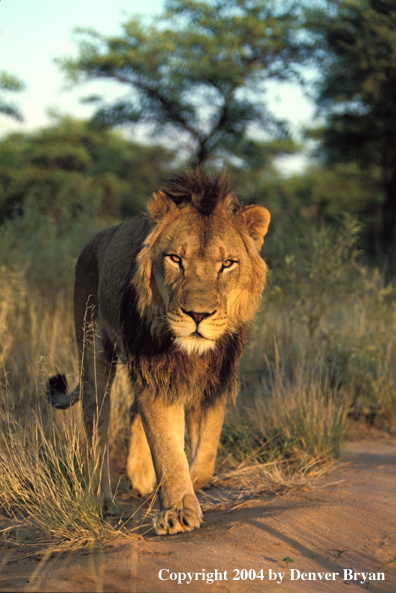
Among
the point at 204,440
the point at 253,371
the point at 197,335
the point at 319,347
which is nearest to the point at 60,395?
the point at 204,440

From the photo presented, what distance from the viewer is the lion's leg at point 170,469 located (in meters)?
3.06

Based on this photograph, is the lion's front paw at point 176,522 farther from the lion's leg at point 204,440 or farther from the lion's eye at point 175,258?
the lion's eye at point 175,258

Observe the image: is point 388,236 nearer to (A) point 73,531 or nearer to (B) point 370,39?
(B) point 370,39

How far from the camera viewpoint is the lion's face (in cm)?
298

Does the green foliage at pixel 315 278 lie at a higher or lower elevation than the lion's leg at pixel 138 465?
higher

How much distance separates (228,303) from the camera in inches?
126

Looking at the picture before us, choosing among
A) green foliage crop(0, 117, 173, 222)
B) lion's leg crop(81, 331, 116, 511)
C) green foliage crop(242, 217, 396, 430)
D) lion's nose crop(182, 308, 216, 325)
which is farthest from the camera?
green foliage crop(0, 117, 173, 222)

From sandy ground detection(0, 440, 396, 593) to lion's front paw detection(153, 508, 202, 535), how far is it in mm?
54

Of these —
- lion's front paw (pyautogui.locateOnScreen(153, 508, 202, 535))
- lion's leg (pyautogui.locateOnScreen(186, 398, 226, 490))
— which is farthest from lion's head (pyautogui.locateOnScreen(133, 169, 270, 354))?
lion's front paw (pyautogui.locateOnScreen(153, 508, 202, 535))

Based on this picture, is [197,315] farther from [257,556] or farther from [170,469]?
[257,556]

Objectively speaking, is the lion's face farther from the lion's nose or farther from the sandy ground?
the sandy ground

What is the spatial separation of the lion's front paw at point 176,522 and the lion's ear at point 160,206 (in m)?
1.46

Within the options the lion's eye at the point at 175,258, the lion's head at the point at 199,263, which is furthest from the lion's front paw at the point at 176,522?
the lion's eye at the point at 175,258

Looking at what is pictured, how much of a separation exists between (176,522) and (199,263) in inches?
48.6
